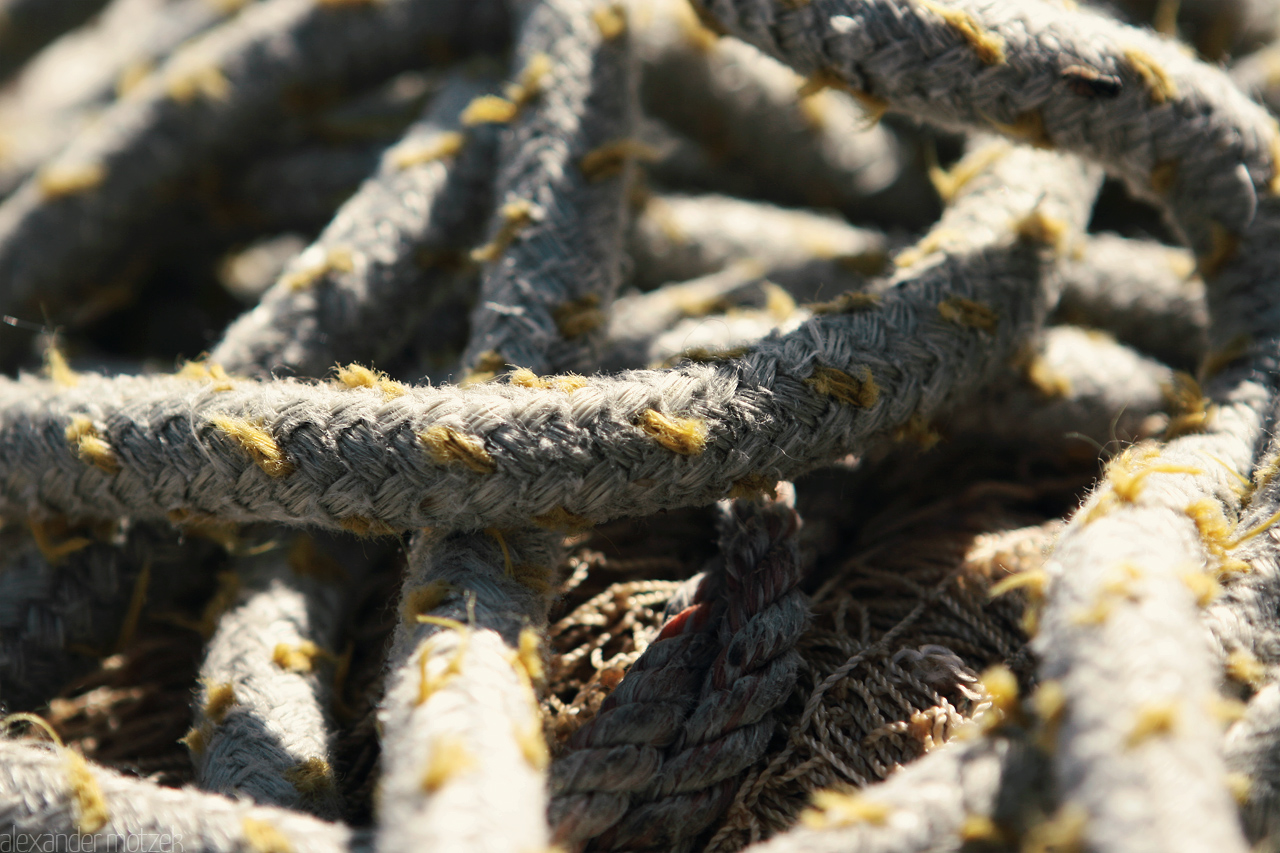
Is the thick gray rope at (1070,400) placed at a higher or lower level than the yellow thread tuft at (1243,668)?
higher

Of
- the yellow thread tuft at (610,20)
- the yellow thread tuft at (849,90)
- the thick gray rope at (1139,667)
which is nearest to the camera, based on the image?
the thick gray rope at (1139,667)

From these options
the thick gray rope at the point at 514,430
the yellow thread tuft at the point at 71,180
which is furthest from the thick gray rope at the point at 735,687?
the yellow thread tuft at the point at 71,180

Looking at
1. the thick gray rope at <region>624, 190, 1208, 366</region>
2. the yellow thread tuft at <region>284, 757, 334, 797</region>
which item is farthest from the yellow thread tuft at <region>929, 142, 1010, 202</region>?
the yellow thread tuft at <region>284, 757, 334, 797</region>

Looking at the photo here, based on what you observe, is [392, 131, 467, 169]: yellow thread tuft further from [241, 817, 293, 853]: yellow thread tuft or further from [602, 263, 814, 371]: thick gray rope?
[241, 817, 293, 853]: yellow thread tuft

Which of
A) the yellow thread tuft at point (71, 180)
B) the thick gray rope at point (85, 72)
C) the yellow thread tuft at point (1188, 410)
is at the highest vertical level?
the thick gray rope at point (85, 72)

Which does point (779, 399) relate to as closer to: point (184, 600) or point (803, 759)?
point (803, 759)

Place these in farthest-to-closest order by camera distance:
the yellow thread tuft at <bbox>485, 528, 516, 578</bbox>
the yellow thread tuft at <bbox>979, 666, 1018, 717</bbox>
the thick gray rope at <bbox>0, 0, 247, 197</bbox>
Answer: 1. the thick gray rope at <bbox>0, 0, 247, 197</bbox>
2. the yellow thread tuft at <bbox>485, 528, 516, 578</bbox>
3. the yellow thread tuft at <bbox>979, 666, 1018, 717</bbox>

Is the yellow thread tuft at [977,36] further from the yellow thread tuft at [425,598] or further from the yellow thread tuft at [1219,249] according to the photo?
the yellow thread tuft at [425,598]
